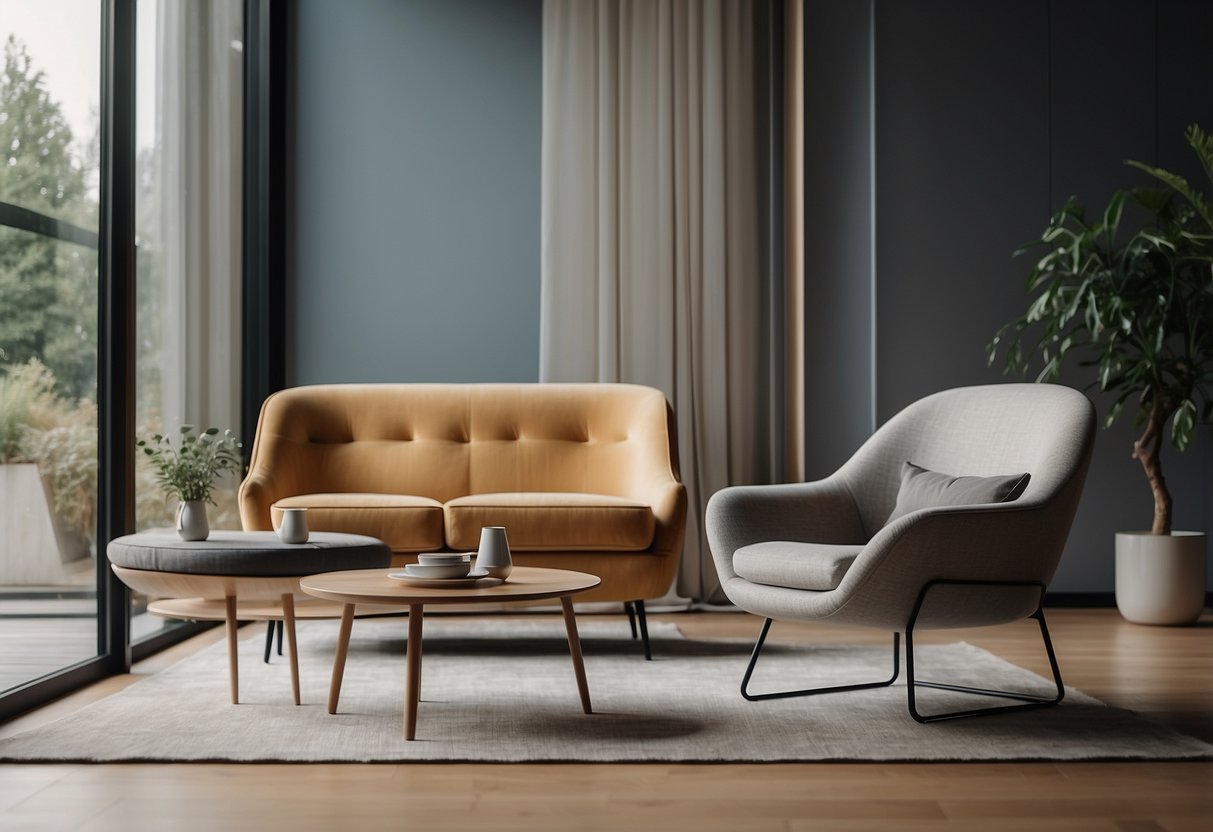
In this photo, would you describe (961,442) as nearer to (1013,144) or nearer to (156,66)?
(1013,144)

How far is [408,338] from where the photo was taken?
4.96 meters

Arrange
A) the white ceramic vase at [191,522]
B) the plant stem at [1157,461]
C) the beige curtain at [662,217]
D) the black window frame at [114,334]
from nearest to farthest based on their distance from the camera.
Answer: the white ceramic vase at [191,522] → the black window frame at [114,334] → the plant stem at [1157,461] → the beige curtain at [662,217]

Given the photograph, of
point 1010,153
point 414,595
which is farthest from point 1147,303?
point 414,595

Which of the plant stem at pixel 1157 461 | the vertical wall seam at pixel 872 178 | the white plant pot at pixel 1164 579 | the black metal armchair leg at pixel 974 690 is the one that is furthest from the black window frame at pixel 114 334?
the plant stem at pixel 1157 461

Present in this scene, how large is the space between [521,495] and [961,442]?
4.48 feet

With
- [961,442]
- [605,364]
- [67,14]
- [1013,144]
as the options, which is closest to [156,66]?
[67,14]

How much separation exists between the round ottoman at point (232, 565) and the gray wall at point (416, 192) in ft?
6.95

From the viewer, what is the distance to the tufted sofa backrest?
417cm

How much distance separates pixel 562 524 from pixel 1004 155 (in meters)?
2.41

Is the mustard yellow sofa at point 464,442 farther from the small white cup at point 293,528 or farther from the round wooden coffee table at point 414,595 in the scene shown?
the round wooden coffee table at point 414,595

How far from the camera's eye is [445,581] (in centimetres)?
255

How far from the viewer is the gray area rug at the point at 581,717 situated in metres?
2.36

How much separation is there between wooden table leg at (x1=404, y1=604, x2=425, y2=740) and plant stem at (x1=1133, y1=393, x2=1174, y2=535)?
10.0 feet

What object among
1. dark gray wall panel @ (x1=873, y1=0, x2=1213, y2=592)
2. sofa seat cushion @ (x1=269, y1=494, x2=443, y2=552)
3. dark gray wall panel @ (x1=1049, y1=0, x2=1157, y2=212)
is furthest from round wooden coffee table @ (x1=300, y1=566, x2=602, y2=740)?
dark gray wall panel @ (x1=1049, y1=0, x2=1157, y2=212)
